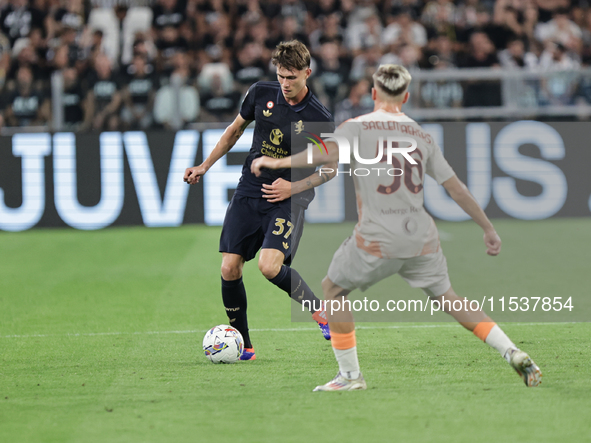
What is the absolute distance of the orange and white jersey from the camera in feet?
14.7

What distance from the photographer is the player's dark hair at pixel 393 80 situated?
4500mm

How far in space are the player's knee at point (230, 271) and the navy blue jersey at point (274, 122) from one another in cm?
55

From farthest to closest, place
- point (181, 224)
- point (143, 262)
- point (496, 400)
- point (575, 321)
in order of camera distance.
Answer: point (181, 224) < point (143, 262) < point (575, 321) < point (496, 400)

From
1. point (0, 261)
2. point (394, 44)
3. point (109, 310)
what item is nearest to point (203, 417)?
point (109, 310)

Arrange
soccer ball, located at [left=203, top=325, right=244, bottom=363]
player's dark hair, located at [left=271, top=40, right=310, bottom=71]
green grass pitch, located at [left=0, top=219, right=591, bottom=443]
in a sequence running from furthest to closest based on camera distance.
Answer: soccer ball, located at [left=203, top=325, right=244, bottom=363], player's dark hair, located at [left=271, top=40, right=310, bottom=71], green grass pitch, located at [left=0, top=219, right=591, bottom=443]

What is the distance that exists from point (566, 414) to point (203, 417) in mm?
1878

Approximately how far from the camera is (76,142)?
13.9m

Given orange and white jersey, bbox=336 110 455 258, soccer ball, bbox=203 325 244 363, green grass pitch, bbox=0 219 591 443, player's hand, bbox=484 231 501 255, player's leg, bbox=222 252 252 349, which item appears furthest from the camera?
player's leg, bbox=222 252 252 349

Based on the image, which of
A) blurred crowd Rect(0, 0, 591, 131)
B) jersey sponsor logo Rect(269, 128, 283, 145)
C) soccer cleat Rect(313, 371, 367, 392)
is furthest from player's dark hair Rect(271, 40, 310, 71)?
blurred crowd Rect(0, 0, 591, 131)

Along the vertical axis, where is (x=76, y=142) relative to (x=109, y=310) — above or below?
above

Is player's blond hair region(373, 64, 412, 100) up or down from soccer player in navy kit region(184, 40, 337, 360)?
up

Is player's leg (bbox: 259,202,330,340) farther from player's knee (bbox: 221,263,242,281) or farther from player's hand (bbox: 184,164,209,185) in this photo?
player's hand (bbox: 184,164,209,185)

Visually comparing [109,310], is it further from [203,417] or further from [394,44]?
[394,44]

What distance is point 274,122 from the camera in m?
5.89
